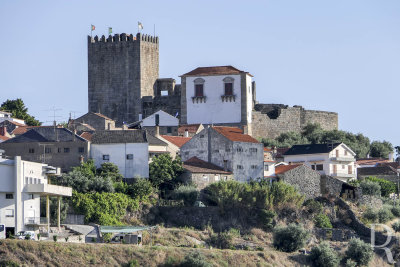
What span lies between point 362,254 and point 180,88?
44.7 meters

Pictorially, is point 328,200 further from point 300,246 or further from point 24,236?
point 24,236

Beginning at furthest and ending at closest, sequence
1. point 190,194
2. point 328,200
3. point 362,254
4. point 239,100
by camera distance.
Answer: point 239,100
point 328,200
point 190,194
point 362,254

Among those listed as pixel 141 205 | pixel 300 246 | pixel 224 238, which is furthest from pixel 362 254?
pixel 141 205

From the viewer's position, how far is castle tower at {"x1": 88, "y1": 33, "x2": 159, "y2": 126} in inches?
4685

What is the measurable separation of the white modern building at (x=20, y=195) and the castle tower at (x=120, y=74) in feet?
147

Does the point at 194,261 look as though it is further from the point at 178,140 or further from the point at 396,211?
the point at 178,140

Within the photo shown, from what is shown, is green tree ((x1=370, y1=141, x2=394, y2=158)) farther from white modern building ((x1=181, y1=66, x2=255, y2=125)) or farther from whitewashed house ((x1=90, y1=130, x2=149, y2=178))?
whitewashed house ((x1=90, y1=130, x2=149, y2=178))

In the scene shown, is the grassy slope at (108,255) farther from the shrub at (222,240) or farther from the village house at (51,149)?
the village house at (51,149)

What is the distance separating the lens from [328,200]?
294ft

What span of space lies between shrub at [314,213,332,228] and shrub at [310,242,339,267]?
9559 mm

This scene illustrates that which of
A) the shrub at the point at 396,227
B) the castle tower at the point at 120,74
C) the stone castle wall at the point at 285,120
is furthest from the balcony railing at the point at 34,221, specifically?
the castle tower at the point at 120,74

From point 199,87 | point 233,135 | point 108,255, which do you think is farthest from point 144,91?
point 108,255

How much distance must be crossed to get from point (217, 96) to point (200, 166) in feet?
76.3

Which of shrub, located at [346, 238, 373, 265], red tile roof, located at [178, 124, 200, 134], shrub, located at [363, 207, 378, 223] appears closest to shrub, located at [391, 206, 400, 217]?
shrub, located at [363, 207, 378, 223]
